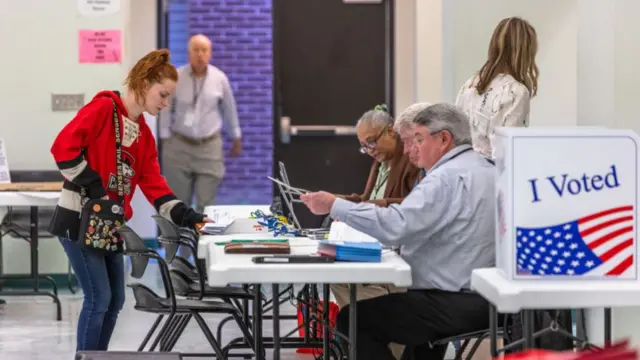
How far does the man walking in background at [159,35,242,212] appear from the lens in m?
9.16

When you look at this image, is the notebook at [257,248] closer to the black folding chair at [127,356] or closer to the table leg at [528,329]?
the black folding chair at [127,356]

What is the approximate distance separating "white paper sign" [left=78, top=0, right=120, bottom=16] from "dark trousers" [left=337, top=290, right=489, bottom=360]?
469cm

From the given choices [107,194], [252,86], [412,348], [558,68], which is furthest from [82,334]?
[252,86]

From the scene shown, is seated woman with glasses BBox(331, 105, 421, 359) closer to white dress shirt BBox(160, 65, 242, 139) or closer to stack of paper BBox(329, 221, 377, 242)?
stack of paper BBox(329, 221, 377, 242)

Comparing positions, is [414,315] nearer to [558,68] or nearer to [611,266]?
[611,266]

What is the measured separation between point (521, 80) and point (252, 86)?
8737 millimetres

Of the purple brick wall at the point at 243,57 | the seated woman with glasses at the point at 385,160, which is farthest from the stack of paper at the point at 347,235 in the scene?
the purple brick wall at the point at 243,57

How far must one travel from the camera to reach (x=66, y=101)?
25.8 feet

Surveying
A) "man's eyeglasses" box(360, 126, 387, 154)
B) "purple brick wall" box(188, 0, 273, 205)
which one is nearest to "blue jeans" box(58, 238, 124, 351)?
"man's eyeglasses" box(360, 126, 387, 154)

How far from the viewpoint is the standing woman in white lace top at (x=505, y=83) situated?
16.0 ft

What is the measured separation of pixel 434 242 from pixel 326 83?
5.46 metres

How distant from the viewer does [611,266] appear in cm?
304

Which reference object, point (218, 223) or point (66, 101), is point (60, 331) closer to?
point (218, 223)

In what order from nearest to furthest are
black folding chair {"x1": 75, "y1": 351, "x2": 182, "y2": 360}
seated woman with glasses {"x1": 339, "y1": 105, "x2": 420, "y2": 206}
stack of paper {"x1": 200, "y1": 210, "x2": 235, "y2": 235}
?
black folding chair {"x1": 75, "y1": 351, "x2": 182, "y2": 360} → stack of paper {"x1": 200, "y1": 210, "x2": 235, "y2": 235} → seated woman with glasses {"x1": 339, "y1": 105, "x2": 420, "y2": 206}
